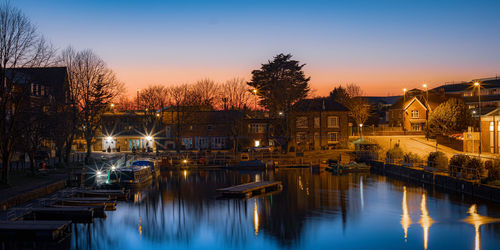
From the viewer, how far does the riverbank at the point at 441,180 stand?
3219 cm

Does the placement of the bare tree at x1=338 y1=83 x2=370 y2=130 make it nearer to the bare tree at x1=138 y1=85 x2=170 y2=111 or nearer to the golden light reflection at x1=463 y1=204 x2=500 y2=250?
the bare tree at x1=138 y1=85 x2=170 y2=111

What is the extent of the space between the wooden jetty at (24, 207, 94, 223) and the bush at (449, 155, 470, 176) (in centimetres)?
2900

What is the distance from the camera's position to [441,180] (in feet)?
133

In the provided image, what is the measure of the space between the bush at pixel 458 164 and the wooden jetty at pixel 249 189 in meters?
15.6

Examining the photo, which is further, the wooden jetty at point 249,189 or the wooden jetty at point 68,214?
the wooden jetty at point 249,189

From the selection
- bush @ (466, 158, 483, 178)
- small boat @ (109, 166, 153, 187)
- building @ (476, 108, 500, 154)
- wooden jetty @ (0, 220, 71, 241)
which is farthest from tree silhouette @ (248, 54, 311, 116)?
wooden jetty @ (0, 220, 71, 241)

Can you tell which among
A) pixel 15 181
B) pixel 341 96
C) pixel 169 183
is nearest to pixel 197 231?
pixel 15 181

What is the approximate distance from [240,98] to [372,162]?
27506mm

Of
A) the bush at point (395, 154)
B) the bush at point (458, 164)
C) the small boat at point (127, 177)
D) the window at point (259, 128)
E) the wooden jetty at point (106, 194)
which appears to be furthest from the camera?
the window at point (259, 128)

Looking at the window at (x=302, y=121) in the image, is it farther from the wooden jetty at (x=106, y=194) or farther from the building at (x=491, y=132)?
the wooden jetty at (x=106, y=194)

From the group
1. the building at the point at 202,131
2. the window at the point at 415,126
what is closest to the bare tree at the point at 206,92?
the building at the point at 202,131

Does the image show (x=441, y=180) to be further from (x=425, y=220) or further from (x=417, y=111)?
(x=417, y=111)

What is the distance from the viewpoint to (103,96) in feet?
194

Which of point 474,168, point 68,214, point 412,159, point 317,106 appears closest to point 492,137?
point 412,159
